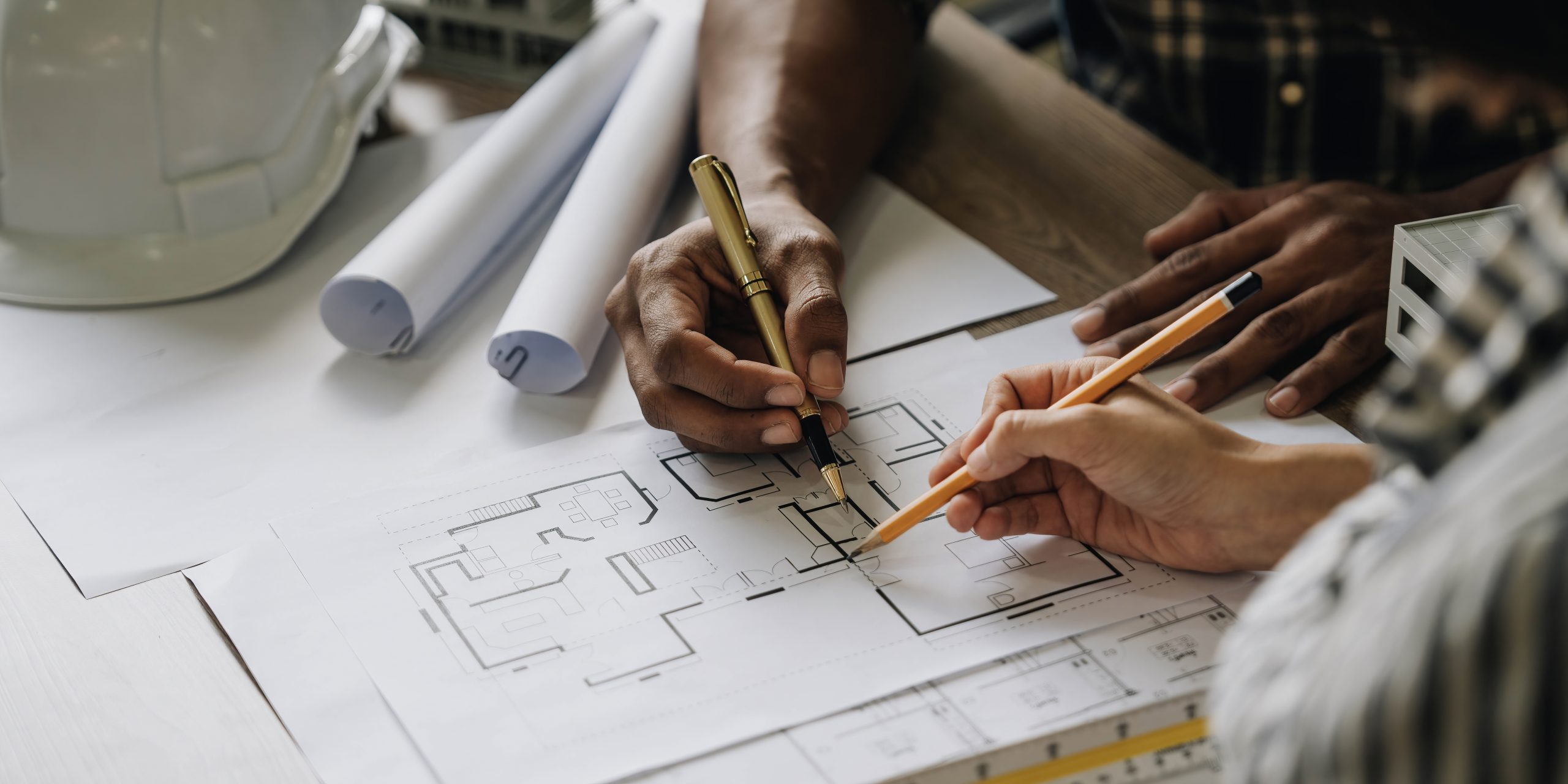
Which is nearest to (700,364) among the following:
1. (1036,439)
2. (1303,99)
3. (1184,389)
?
(1036,439)

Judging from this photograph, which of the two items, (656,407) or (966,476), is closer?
(966,476)

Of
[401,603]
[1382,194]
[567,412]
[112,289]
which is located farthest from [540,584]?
[1382,194]

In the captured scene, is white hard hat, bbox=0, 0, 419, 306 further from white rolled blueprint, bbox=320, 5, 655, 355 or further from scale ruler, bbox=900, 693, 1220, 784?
scale ruler, bbox=900, 693, 1220, 784

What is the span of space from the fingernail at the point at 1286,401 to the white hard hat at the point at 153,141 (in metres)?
0.86

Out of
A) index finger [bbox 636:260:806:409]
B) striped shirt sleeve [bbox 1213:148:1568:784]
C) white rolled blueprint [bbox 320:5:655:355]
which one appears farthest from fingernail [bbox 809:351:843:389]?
striped shirt sleeve [bbox 1213:148:1568:784]

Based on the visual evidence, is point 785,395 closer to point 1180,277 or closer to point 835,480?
point 835,480

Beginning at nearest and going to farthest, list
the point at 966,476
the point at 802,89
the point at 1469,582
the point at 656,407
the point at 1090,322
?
the point at 1469,582
the point at 966,476
the point at 656,407
the point at 1090,322
the point at 802,89

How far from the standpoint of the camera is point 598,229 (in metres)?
1.02

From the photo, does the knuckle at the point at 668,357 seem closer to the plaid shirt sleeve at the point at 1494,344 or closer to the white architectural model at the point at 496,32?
the plaid shirt sleeve at the point at 1494,344

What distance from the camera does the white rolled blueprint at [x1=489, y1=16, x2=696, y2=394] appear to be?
937 millimetres

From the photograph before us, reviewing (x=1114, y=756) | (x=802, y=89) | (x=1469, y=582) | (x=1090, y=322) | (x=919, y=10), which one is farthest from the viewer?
(x=919, y=10)

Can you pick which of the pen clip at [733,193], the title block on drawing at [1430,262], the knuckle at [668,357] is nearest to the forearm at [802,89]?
the pen clip at [733,193]

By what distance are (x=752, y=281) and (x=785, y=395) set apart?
11 centimetres

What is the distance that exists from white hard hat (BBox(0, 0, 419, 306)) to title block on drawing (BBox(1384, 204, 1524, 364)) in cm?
92
